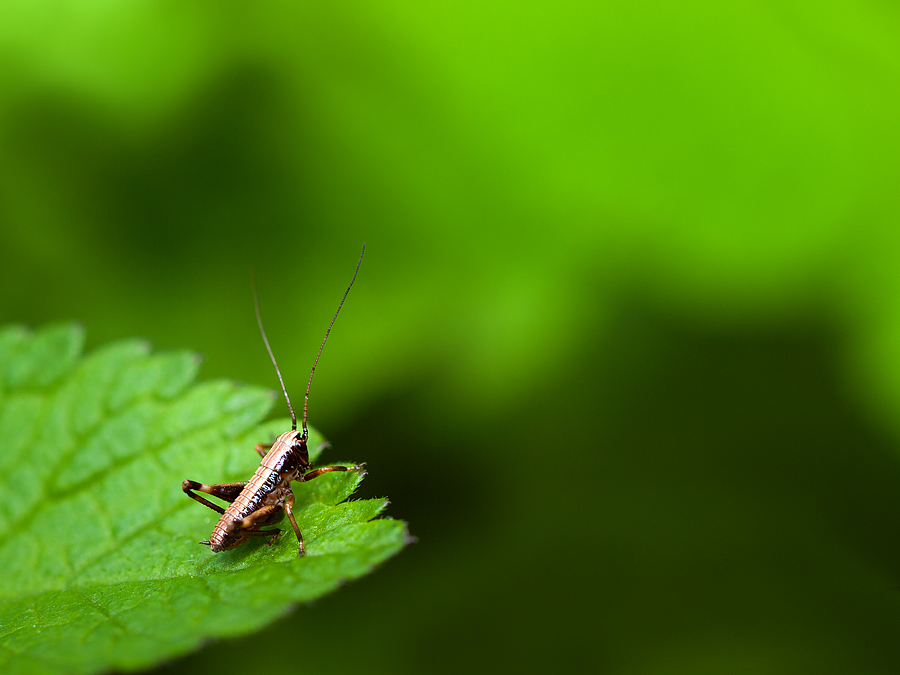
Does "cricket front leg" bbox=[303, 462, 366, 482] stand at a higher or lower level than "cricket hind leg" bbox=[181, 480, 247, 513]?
higher

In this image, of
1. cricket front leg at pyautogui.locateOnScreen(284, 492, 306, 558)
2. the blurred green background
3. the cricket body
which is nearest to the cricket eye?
the cricket body

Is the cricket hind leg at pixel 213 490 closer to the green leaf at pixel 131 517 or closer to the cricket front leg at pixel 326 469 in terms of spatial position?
the green leaf at pixel 131 517

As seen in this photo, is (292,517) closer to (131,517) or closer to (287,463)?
(287,463)

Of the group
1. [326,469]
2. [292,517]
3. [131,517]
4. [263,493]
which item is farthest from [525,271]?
[131,517]

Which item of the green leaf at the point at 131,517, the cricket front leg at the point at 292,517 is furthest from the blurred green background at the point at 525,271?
the cricket front leg at the point at 292,517

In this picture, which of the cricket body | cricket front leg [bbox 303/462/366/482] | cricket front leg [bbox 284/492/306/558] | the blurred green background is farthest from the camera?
the blurred green background

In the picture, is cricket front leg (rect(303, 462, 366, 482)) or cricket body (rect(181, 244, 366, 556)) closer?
cricket body (rect(181, 244, 366, 556))

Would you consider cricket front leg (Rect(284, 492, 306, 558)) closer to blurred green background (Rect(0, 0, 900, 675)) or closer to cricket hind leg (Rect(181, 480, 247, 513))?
cricket hind leg (Rect(181, 480, 247, 513))
